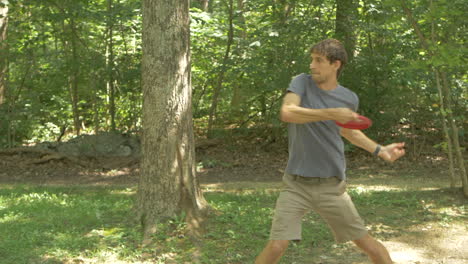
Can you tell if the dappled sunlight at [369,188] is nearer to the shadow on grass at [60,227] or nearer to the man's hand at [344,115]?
the shadow on grass at [60,227]

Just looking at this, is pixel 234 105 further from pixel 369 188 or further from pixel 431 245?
pixel 431 245

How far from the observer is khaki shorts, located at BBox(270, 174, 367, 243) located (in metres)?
3.72

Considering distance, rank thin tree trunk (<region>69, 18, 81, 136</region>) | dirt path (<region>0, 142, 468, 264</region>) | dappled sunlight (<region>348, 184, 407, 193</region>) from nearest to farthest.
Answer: dappled sunlight (<region>348, 184, 407, 193</region>)
dirt path (<region>0, 142, 468, 264</region>)
thin tree trunk (<region>69, 18, 81, 136</region>)

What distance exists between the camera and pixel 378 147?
365 cm

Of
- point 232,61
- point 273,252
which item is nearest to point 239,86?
point 232,61

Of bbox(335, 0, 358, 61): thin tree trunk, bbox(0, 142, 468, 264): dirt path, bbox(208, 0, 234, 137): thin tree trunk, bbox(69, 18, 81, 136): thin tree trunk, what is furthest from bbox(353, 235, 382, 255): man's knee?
bbox(69, 18, 81, 136): thin tree trunk

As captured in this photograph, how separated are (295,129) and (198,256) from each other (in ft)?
7.18

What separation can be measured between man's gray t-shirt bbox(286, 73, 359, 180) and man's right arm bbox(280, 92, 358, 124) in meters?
0.13

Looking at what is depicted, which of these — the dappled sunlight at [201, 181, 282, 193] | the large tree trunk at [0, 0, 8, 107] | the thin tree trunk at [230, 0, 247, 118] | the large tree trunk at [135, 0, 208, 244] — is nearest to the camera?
the large tree trunk at [135, 0, 208, 244]

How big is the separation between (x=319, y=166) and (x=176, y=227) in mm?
2487

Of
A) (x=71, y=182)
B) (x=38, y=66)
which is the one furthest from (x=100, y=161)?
(x=38, y=66)

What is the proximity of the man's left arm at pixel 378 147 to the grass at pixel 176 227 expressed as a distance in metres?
2.03

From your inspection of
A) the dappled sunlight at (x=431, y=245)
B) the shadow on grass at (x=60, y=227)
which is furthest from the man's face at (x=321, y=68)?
the shadow on grass at (x=60, y=227)

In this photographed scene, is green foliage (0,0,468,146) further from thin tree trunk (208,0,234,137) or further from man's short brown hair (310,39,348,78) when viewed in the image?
man's short brown hair (310,39,348,78)
